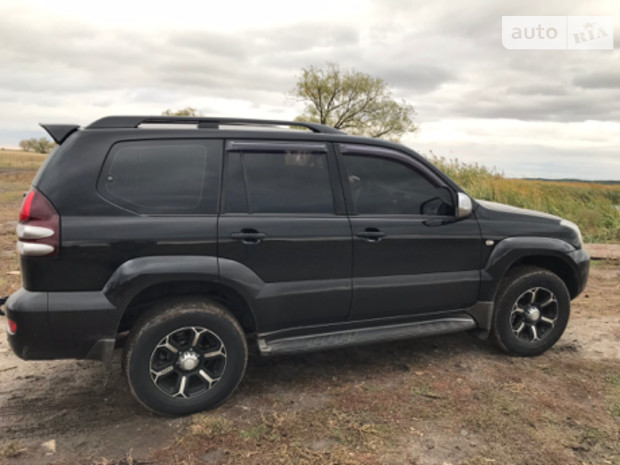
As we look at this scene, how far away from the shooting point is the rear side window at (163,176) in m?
2.98

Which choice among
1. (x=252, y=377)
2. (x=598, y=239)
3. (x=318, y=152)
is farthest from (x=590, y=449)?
(x=598, y=239)

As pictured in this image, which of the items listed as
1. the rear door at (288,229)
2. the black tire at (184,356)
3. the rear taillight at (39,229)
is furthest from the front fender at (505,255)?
the rear taillight at (39,229)

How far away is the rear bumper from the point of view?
2805mm

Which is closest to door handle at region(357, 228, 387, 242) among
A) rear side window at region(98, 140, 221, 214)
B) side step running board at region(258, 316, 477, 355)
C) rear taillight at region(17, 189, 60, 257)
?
side step running board at region(258, 316, 477, 355)

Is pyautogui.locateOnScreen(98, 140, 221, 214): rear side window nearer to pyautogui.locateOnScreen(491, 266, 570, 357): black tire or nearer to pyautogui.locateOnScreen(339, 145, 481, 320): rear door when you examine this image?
pyautogui.locateOnScreen(339, 145, 481, 320): rear door

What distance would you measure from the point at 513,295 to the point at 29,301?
348 cm

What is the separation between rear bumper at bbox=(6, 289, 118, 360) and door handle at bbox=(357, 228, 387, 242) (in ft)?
5.53

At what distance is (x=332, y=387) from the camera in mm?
3498

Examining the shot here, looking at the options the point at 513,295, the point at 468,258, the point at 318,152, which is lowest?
the point at 513,295

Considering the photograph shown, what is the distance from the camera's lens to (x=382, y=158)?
3688mm

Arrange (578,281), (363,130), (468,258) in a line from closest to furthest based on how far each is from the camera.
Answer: (468,258) → (578,281) → (363,130)

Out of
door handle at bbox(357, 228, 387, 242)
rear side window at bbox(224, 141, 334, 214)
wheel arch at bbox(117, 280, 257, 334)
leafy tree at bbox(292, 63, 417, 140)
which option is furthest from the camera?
leafy tree at bbox(292, 63, 417, 140)

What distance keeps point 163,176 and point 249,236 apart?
2.18 ft

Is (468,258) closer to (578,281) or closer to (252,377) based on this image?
(578,281)
